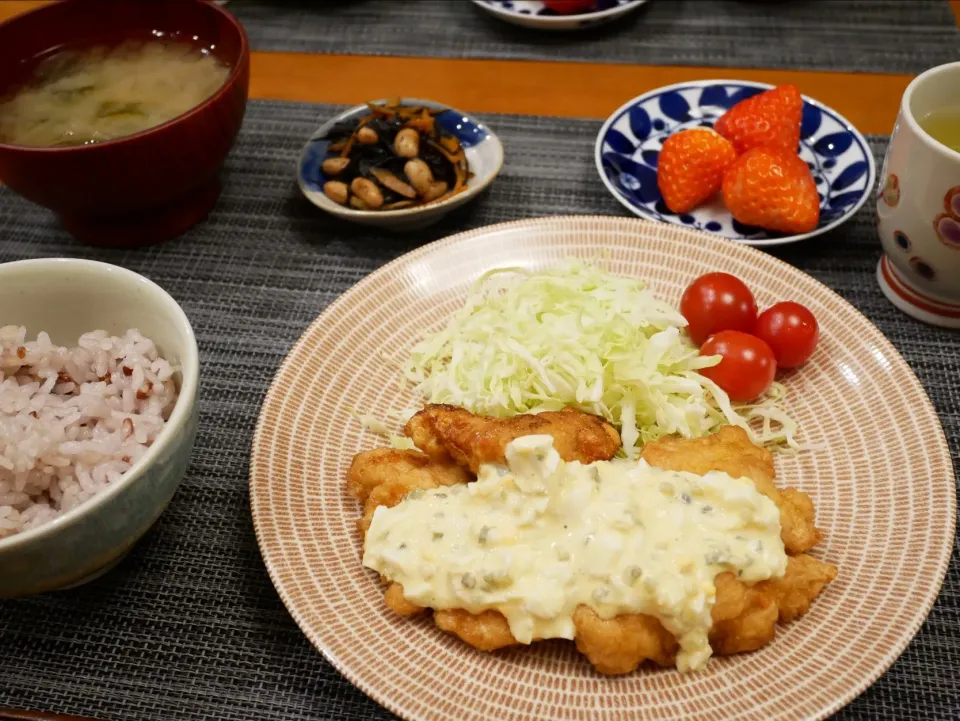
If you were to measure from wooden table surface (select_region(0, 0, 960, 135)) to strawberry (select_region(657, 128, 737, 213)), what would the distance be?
72cm

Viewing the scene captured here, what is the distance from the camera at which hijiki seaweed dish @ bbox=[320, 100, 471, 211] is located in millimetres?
2936

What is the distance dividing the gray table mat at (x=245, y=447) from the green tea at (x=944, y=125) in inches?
19.2

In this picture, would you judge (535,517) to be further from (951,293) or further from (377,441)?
(951,293)

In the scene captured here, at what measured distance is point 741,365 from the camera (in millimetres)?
2275

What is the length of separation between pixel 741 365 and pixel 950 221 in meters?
0.78

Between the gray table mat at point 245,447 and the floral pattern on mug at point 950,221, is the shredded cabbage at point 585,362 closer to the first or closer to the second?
the gray table mat at point 245,447

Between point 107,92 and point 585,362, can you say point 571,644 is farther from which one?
point 107,92

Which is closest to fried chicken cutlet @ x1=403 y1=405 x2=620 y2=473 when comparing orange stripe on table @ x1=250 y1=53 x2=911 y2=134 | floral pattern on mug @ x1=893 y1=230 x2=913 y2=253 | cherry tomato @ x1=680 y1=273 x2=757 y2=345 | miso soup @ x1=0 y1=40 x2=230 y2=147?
cherry tomato @ x1=680 y1=273 x2=757 y2=345

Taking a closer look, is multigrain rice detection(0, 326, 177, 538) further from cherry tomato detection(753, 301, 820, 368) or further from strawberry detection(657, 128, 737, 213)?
strawberry detection(657, 128, 737, 213)

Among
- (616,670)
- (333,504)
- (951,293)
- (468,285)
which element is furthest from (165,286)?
(951,293)

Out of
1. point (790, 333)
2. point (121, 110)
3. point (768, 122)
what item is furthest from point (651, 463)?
point (121, 110)

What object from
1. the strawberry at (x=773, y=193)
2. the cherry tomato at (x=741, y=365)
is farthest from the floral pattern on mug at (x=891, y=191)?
the cherry tomato at (x=741, y=365)

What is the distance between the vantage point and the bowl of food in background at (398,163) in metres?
2.92

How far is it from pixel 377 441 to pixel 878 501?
4.35 feet
